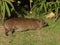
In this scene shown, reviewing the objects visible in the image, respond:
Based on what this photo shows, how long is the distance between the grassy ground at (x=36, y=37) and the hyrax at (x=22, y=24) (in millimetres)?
147

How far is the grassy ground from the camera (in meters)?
5.52

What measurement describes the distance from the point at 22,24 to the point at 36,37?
633mm

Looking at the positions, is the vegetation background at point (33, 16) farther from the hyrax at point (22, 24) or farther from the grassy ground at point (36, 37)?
the hyrax at point (22, 24)

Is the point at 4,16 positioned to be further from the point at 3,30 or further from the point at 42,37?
the point at 42,37

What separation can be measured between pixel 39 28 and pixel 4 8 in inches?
40.3

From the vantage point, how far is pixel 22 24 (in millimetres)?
6223

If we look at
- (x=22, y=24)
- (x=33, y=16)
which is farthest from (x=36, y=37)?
(x=33, y=16)

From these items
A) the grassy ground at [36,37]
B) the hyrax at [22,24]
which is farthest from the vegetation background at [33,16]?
the hyrax at [22,24]

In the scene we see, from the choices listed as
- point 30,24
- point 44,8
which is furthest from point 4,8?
point 44,8

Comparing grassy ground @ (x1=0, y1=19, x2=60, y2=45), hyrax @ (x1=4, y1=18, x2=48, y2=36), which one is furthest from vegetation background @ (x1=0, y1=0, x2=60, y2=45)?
hyrax @ (x1=4, y1=18, x2=48, y2=36)

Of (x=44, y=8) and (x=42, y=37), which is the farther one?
(x=44, y=8)

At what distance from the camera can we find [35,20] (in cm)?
637

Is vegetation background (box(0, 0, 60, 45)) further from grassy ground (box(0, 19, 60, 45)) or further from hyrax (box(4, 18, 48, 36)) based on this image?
hyrax (box(4, 18, 48, 36))

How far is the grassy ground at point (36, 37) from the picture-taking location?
552 centimetres
